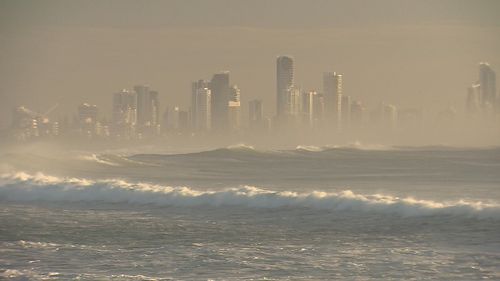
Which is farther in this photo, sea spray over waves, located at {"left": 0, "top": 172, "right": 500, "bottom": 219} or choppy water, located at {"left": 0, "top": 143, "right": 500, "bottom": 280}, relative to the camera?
sea spray over waves, located at {"left": 0, "top": 172, "right": 500, "bottom": 219}

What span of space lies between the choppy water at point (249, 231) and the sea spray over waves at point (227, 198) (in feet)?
0.18

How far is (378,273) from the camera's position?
53.0 feet

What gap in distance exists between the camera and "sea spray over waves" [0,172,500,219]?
25.6 metres

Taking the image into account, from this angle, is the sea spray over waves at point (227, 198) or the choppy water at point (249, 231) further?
the sea spray over waves at point (227, 198)

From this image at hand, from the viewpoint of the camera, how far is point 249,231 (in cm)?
2294

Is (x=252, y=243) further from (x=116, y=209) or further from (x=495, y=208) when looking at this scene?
(x=116, y=209)

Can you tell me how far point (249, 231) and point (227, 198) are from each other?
27.0 feet

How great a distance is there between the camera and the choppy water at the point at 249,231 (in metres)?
16.7

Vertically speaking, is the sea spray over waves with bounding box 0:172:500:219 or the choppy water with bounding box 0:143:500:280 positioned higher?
the sea spray over waves with bounding box 0:172:500:219

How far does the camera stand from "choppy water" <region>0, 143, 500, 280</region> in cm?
1672

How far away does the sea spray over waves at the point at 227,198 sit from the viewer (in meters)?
25.6

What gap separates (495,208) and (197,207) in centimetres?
1073

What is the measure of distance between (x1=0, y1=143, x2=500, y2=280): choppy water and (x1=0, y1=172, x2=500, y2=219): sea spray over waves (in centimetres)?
6

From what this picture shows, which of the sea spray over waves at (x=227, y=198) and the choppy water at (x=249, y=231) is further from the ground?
the sea spray over waves at (x=227, y=198)
